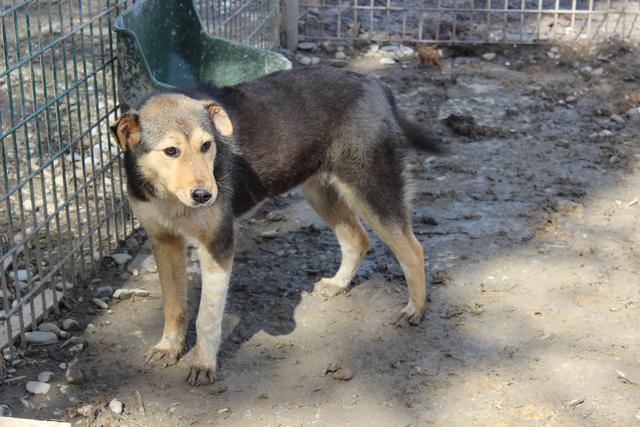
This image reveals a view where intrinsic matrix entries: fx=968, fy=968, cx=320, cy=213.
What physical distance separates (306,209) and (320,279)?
92cm

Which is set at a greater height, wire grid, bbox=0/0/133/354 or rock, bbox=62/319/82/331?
wire grid, bbox=0/0/133/354

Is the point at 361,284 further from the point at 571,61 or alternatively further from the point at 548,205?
the point at 571,61

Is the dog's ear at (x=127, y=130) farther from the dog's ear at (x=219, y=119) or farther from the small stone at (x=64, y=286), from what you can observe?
the small stone at (x=64, y=286)

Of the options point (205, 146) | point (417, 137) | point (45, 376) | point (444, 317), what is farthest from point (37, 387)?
point (417, 137)

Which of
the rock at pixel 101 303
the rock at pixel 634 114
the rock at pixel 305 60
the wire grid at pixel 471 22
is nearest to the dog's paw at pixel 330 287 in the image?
the rock at pixel 101 303

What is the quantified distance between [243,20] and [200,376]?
397cm

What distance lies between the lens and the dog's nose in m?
3.96

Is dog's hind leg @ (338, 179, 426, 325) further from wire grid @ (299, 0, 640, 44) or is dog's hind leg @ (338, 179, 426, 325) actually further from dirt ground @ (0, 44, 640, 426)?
wire grid @ (299, 0, 640, 44)

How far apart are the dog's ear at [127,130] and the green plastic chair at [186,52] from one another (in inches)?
51.2

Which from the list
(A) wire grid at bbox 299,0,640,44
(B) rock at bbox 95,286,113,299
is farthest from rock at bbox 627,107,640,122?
(B) rock at bbox 95,286,113,299

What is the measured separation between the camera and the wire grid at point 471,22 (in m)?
9.18

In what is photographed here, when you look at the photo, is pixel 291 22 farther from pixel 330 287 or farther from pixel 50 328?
pixel 50 328

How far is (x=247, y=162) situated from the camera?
4645 mm

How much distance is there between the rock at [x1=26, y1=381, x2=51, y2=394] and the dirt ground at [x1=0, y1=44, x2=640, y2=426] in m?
0.04
